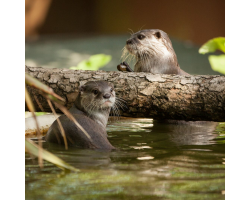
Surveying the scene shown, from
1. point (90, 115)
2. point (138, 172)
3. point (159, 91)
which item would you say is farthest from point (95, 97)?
A: point (138, 172)

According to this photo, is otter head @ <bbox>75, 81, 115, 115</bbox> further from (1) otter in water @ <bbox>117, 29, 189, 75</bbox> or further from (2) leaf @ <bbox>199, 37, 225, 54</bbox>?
Answer: (2) leaf @ <bbox>199, 37, 225, 54</bbox>

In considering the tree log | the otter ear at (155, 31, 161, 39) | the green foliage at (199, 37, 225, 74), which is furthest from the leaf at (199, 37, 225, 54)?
the tree log

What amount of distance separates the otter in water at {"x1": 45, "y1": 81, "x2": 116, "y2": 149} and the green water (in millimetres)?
85

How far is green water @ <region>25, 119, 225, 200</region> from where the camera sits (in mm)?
1262

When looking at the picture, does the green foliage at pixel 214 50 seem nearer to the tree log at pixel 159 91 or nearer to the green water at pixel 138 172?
the tree log at pixel 159 91

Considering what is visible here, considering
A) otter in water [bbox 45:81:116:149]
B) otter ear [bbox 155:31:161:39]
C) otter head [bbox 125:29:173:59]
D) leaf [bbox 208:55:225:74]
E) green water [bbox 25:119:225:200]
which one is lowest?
green water [bbox 25:119:225:200]

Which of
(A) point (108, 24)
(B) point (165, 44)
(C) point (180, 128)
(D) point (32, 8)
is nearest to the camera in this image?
(C) point (180, 128)

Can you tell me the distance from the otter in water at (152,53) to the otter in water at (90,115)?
857 mm

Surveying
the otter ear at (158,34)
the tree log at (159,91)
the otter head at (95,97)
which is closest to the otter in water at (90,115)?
the otter head at (95,97)

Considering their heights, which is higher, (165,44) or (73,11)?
(73,11)

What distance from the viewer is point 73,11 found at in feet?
24.7
